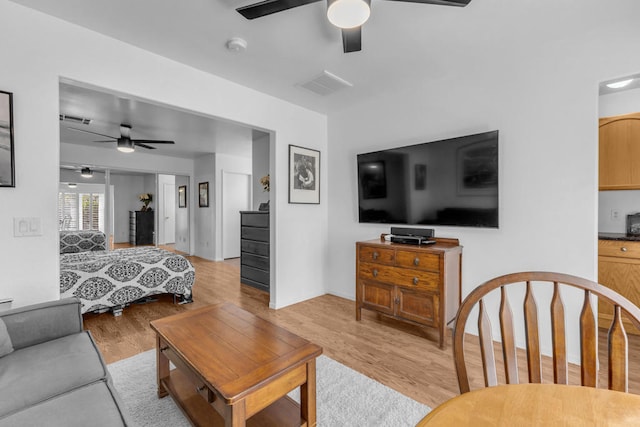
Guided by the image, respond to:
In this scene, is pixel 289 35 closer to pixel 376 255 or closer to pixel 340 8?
pixel 340 8

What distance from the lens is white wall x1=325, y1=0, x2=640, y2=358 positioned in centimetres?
206

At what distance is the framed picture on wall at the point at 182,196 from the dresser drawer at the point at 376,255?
5783 mm

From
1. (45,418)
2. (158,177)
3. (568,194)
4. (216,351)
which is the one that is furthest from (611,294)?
(158,177)

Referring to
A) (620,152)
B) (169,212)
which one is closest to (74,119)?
(169,212)

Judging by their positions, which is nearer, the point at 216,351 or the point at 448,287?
the point at 216,351

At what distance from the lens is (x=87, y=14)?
1.95 meters

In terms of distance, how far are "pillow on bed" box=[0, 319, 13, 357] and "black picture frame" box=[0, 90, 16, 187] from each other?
34.7 inches

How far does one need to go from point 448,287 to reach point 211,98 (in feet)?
9.25

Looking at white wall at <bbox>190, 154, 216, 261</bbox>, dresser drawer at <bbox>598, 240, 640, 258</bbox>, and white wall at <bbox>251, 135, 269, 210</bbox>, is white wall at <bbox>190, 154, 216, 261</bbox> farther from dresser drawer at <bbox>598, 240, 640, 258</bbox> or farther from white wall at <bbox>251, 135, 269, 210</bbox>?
dresser drawer at <bbox>598, 240, 640, 258</bbox>

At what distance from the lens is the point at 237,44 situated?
2.26 metres

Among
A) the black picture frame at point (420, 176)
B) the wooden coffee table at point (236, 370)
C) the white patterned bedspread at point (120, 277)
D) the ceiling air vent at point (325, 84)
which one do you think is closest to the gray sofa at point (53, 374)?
the wooden coffee table at point (236, 370)

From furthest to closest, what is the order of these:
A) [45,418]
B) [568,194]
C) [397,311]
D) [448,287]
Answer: [397,311] < [448,287] < [568,194] < [45,418]

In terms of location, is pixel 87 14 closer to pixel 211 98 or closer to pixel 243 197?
pixel 211 98

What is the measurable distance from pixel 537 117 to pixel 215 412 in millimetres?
3087
